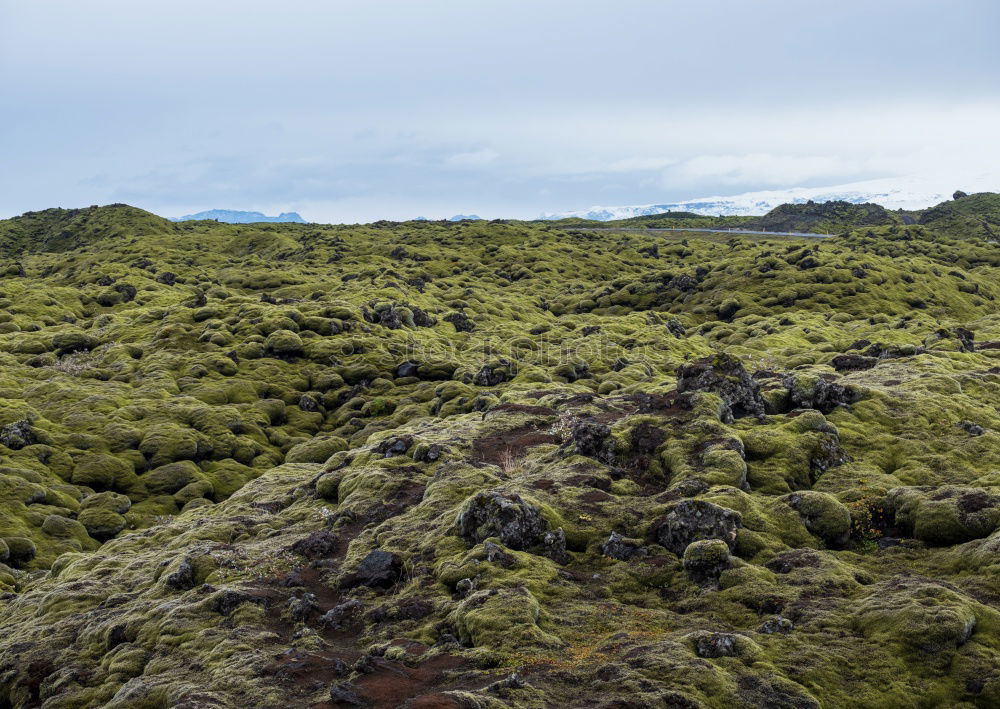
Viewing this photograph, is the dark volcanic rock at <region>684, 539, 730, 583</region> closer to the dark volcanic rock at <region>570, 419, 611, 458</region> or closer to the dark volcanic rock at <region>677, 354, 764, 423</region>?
the dark volcanic rock at <region>570, 419, 611, 458</region>

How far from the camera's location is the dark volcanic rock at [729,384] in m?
33.0

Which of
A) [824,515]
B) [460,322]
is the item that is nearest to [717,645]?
[824,515]

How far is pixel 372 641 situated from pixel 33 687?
11.9 m

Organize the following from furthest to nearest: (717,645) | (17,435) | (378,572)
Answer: (17,435) → (378,572) → (717,645)

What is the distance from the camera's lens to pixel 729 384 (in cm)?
3300

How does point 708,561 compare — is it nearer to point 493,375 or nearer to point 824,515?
point 824,515

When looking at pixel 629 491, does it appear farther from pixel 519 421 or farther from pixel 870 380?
pixel 870 380

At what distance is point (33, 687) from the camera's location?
2175cm

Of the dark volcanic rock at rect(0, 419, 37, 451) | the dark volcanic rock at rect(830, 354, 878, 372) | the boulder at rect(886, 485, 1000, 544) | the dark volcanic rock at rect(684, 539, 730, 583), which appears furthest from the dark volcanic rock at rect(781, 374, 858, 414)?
the dark volcanic rock at rect(0, 419, 37, 451)

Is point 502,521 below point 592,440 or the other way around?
below

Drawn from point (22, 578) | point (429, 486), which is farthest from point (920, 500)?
point (22, 578)

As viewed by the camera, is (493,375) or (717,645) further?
(493,375)

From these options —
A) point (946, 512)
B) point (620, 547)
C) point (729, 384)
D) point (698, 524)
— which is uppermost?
point (729, 384)

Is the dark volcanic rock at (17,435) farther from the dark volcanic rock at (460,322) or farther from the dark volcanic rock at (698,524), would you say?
the dark volcanic rock at (460,322)
